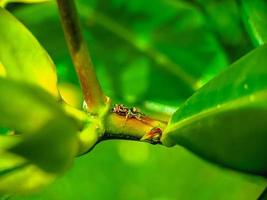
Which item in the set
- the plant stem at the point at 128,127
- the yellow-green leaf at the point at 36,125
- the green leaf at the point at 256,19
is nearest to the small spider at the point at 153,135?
the plant stem at the point at 128,127

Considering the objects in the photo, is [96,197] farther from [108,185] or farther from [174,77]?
[174,77]

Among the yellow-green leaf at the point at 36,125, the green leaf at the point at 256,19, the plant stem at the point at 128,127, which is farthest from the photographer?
the green leaf at the point at 256,19

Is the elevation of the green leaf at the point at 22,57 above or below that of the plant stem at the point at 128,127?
above

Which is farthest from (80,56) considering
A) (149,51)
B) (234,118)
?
(149,51)

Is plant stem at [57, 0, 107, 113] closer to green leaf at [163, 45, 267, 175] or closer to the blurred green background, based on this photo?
green leaf at [163, 45, 267, 175]

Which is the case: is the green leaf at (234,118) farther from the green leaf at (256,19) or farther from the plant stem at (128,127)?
the green leaf at (256,19)

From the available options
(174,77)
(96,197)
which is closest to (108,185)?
(96,197)

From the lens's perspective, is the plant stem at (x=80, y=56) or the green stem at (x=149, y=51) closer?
the plant stem at (x=80, y=56)

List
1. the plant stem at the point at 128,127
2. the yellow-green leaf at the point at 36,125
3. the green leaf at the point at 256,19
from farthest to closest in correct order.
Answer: the green leaf at the point at 256,19 < the plant stem at the point at 128,127 < the yellow-green leaf at the point at 36,125
